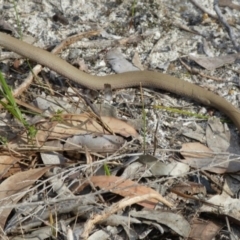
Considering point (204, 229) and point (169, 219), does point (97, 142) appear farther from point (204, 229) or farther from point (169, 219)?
point (204, 229)

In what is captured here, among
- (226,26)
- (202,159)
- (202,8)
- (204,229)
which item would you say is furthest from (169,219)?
(202,8)

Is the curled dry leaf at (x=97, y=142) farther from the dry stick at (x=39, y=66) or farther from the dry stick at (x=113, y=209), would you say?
the dry stick at (x=39, y=66)

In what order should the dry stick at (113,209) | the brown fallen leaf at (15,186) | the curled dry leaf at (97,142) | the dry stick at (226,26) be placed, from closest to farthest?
the dry stick at (113,209)
the brown fallen leaf at (15,186)
the curled dry leaf at (97,142)
the dry stick at (226,26)

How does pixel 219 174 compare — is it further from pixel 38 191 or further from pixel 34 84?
pixel 34 84

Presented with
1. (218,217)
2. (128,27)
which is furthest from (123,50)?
(218,217)

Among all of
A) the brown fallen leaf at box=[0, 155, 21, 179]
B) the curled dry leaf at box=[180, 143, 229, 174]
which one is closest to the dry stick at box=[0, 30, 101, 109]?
the brown fallen leaf at box=[0, 155, 21, 179]

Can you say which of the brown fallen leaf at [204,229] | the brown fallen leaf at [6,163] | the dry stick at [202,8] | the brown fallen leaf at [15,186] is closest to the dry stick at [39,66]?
the brown fallen leaf at [6,163]

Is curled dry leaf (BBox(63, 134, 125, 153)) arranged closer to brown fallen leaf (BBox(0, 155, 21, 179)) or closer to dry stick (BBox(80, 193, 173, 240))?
brown fallen leaf (BBox(0, 155, 21, 179))
